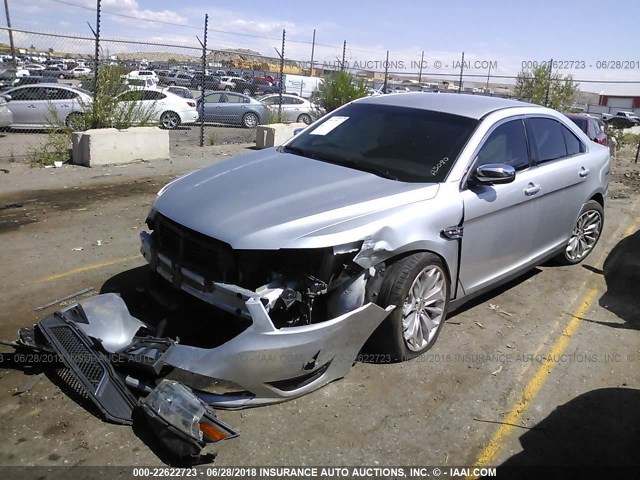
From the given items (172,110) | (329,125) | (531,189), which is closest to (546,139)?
(531,189)

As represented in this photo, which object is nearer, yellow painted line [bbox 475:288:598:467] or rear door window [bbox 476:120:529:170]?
yellow painted line [bbox 475:288:598:467]

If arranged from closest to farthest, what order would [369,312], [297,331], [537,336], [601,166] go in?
[297,331] < [369,312] < [537,336] < [601,166]

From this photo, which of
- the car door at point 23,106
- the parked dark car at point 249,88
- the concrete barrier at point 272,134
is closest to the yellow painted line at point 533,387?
the concrete barrier at point 272,134

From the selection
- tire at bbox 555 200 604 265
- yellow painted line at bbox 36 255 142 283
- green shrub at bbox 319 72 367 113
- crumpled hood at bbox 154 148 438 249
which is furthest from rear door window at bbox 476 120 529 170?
green shrub at bbox 319 72 367 113

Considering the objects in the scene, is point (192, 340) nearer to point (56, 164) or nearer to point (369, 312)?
point (369, 312)

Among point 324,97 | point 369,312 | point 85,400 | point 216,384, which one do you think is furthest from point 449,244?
point 324,97

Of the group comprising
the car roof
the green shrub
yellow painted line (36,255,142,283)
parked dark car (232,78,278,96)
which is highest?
parked dark car (232,78,278,96)

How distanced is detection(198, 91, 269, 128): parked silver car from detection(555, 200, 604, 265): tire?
48.6 feet

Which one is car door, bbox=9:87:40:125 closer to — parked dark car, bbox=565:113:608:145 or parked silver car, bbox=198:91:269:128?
parked silver car, bbox=198:91:269:128

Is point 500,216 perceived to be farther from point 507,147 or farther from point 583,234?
point 583,234

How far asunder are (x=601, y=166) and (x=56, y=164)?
28.0 ft

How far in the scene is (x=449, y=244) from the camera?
389 centimetres

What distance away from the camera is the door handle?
181 inches

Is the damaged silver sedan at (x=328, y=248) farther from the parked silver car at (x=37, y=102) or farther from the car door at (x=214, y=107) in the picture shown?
the car door at (x=214, y=107)
